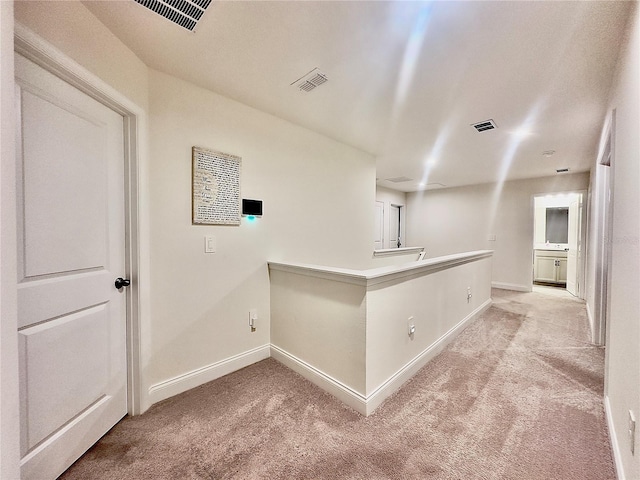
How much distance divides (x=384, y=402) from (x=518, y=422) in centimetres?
81

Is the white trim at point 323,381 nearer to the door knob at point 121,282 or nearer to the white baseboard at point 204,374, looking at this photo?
the white baseboard at point 204,374

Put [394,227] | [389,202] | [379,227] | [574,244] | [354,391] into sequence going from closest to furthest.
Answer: [354,391] < [574,244] < [379,227] < [389,202] < [394,227]

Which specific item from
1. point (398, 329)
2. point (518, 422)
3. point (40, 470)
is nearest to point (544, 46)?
point (398, 329)

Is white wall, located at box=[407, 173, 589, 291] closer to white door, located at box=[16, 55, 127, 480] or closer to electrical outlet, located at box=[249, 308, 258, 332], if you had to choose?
electrical outlet, located at box=[249, 308, 258, 332]

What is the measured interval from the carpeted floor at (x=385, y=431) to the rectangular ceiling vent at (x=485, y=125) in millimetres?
2371

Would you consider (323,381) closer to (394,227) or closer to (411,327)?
(411,327)

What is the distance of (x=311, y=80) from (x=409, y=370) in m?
2.40

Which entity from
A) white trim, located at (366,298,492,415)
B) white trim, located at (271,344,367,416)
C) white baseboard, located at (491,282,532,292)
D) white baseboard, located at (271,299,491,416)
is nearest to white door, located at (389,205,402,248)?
white baseboard, located at (491,282,532,292)

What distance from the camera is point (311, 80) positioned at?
1.95 m

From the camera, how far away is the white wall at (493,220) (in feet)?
17.3

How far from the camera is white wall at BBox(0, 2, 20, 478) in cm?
77

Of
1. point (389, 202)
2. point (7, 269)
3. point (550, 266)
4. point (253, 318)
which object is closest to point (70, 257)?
point (7, 269)

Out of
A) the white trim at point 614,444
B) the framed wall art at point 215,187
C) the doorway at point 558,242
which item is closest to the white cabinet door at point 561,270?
the doorway at point 558,242

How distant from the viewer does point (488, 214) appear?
5805mm
